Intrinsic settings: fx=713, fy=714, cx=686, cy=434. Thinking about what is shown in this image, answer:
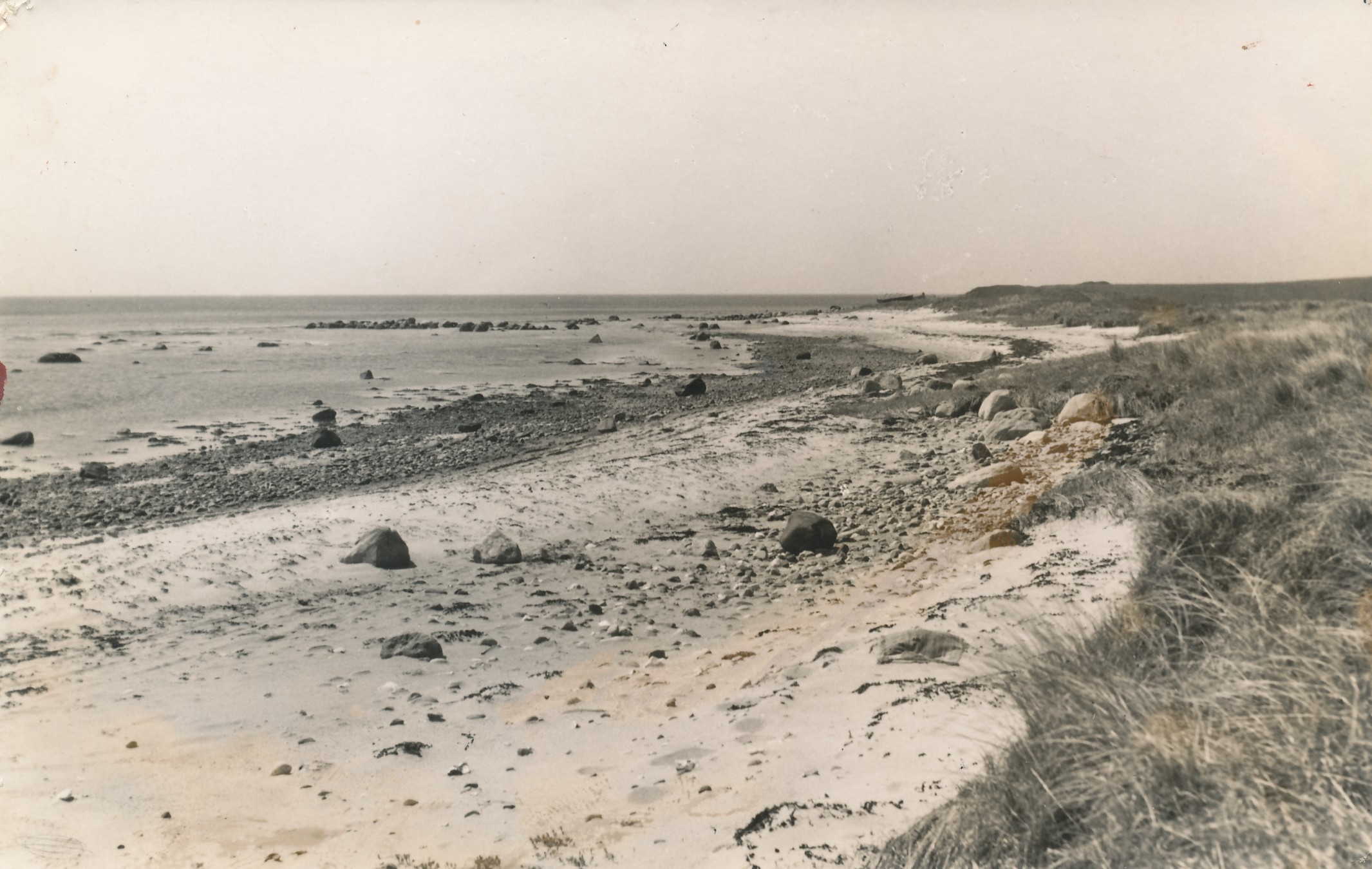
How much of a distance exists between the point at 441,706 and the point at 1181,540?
152 inches

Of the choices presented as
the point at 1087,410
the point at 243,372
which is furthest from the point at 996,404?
the point at 243,372

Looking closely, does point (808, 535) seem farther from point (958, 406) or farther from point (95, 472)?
point (95, 472)

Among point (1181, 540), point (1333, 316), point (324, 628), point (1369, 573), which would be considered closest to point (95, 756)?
point (324, 628)

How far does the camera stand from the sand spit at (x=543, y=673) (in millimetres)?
2943

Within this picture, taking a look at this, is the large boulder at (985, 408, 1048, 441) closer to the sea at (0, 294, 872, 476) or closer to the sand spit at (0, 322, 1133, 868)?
the sand spit at (0, 322, 1133, 868)

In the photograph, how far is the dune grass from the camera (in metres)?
1.75

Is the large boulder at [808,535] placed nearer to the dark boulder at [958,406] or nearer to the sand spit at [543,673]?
the sand spit at [543,673]

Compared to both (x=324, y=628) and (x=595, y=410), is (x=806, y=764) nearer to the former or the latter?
(x=324, y=628)

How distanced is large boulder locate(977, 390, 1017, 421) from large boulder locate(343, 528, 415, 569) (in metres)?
6.25

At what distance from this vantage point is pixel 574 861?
270cm

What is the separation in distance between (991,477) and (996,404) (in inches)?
106

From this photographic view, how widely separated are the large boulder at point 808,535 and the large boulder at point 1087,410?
2.51 meters

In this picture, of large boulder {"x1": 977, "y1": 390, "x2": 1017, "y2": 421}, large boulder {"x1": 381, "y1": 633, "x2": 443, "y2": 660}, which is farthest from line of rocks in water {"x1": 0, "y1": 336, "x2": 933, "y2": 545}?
large boulder {"x1": 977, "y1": 390, "x2": 1017, "y2": 421}

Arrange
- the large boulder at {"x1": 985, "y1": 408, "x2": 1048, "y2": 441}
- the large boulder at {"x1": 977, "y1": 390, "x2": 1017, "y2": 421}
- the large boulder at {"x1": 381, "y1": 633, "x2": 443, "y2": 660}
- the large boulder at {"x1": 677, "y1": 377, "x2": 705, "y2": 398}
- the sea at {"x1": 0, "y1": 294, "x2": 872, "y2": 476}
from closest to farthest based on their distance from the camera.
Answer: the large boulder at {"x1": 381, "y1": 633, "x2": 443, "y2": 660}
the large boulder at {"x1": 985, "y1": 408, "x2": 1048, "y2": 441}
the large boulder at {"x1": 977, "y1": 390, "x2": 1017, "y2": 421}
the sea at {"x1": 0, "y1": 294, "x2": 872, "y2": 476}
the large boulder at {"x1": 677, "y1": 377, "x2": 705, "y2": 398}
